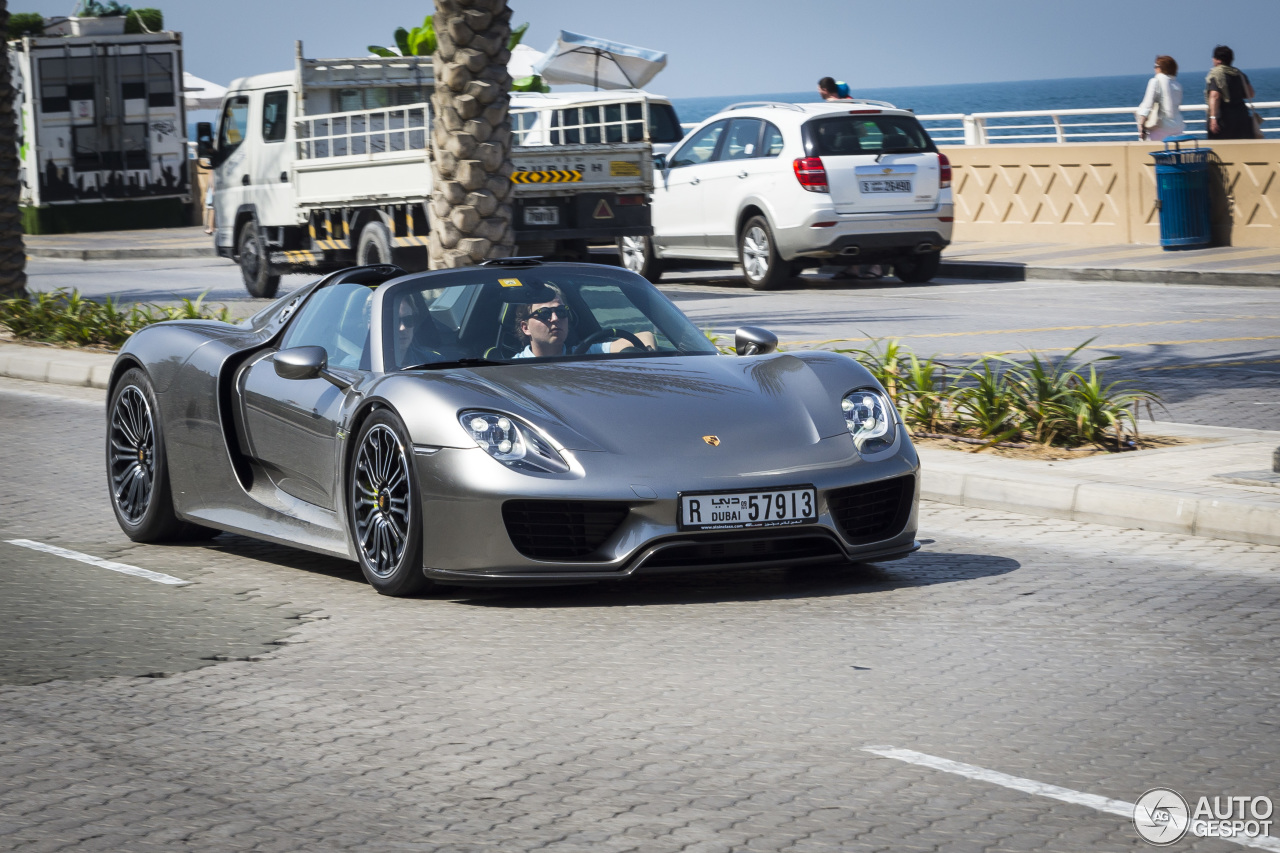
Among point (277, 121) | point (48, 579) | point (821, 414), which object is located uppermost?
point (277, 121)

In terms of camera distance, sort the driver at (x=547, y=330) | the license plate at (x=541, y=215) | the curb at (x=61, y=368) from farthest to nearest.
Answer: the license plate at (x=541, y=215) → the curb at (x=61, y=368) → the driver at (x=547, y=330)

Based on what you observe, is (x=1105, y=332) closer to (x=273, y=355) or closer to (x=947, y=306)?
(x=947, y=306)

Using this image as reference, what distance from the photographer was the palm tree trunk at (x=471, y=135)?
1313 cm

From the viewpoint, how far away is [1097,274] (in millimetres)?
20953

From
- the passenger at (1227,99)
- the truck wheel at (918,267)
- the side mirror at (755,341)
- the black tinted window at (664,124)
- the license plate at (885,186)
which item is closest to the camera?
the side mirror at (755,341)

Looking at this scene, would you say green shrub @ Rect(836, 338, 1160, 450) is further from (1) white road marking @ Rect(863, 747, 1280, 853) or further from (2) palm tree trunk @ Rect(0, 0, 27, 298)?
(2) palm tree trunk @ Rect(0, 0, 27, 298)

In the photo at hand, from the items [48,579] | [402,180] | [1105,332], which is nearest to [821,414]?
[48,579]

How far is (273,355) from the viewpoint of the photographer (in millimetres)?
7434

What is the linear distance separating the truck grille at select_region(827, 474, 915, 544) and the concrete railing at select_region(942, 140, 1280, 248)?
16363 millimetres

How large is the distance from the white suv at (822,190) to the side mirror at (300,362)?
13.1 metres

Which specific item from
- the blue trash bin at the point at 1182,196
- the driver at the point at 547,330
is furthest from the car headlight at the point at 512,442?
the blue trash bin at the point at 1182,196

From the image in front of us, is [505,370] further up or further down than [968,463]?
further up

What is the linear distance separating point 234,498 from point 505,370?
1.46 m

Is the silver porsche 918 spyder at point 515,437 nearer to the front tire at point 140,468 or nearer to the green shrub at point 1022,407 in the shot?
the front tire at point 140,468
